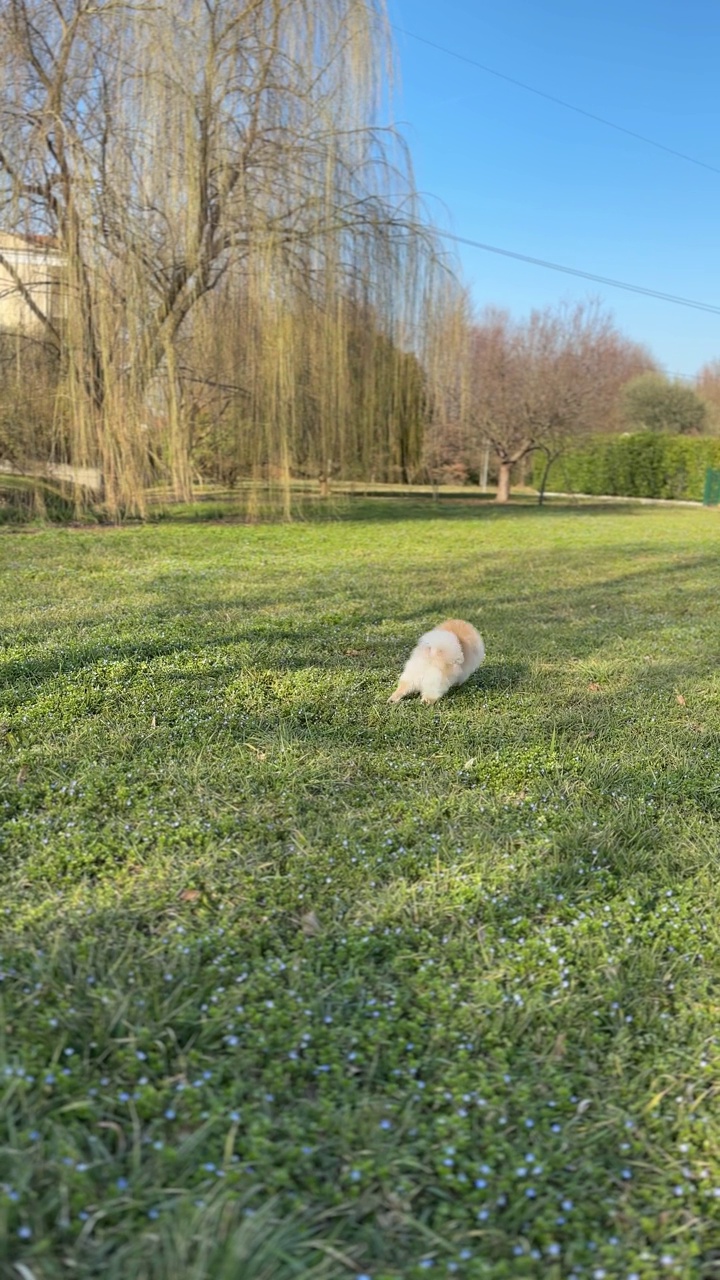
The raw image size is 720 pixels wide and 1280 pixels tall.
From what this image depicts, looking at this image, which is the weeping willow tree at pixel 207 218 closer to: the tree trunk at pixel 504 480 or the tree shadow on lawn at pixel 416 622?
the tree shadow on lawn at pixel 416 622

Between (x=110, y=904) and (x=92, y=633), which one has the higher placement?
(x=92, y=633)

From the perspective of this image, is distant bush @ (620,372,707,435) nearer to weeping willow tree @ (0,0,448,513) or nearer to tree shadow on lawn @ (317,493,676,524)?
tree shadow on lawn @ (317,493,676,524)

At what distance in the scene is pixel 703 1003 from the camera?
6.02 ft

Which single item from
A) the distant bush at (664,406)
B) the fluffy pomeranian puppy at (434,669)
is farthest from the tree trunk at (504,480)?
the fluffy pomeranian puppy at (434,669)

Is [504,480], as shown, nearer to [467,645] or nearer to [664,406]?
[664,406]

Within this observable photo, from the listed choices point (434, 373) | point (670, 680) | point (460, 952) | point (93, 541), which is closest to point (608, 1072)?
point (460, 952)

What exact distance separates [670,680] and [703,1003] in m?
2.85

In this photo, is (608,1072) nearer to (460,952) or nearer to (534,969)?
(534,969)

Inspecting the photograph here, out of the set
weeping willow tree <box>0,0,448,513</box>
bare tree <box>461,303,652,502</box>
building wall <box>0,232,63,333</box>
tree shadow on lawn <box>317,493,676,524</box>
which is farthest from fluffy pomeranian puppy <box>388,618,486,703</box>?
bare tree <box>461,303,652,502</box>

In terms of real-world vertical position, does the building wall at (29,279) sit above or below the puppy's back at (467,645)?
above

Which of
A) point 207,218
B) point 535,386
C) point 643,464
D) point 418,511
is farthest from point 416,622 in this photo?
point 643,464

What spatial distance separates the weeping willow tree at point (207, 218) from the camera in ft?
30.0

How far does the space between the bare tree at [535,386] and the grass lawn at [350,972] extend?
19356 mm

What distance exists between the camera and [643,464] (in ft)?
95.6
